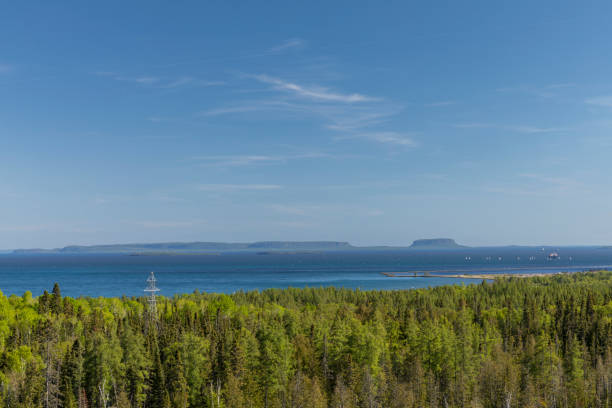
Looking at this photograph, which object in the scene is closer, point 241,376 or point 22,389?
point 22,389

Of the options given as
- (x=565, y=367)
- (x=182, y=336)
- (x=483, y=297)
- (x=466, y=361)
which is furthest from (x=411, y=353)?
(x=483, y=297)

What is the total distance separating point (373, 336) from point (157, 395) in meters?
34.9

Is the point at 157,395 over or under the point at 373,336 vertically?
under

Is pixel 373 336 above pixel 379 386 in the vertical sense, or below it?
above

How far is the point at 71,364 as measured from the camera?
8012cm

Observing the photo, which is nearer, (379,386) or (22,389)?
(22,389)

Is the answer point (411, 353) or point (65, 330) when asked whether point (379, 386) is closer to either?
point (411, 353)

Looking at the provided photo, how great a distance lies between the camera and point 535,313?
12719 cm

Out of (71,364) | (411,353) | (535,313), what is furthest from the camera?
(535,313)

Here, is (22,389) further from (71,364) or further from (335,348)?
(335,348)

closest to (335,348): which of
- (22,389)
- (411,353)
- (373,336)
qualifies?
(373,336)

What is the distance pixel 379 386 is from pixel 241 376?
21.1 metres

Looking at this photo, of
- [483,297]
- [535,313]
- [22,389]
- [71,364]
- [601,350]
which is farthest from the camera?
[483,297]

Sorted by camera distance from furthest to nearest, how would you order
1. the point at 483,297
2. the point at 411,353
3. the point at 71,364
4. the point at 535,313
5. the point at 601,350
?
the point at 483,297, the point at 535,313, the point at 601,350, the point at 411,353, the point at 71,364
